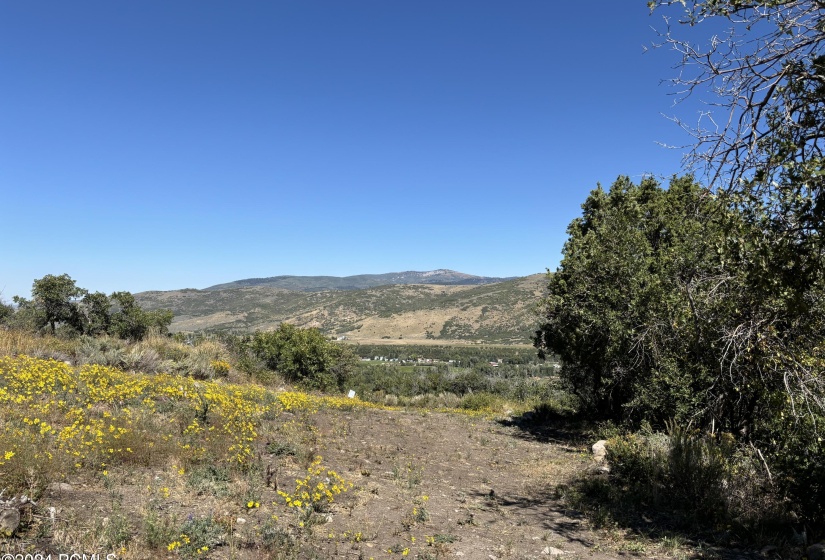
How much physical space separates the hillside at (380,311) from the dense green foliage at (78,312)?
7493 cm

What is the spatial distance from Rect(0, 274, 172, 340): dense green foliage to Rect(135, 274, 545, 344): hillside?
7493cm

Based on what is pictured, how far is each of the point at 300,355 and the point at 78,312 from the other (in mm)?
11521

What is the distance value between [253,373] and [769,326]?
718 inches

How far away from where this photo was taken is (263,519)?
562cm

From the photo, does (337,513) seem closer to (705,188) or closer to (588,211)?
(705,188)

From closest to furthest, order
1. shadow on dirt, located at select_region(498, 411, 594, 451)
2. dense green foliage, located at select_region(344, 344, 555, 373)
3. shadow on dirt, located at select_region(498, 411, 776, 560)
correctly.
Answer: shadow on dirt, located at select_region(498, 411, 776, 560), shadow on dirt, located at select_region(498, 411, 594, 451), dense green foliage, located at select_region(344, 344, 555, 373)

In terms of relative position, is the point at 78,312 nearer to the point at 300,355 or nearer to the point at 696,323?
the point at 300,355

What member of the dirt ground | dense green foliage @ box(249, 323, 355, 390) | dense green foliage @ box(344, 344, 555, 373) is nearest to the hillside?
dense green foliage @ box(344, 344, 555, 373)

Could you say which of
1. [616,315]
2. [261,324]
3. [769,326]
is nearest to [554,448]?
[616,315]

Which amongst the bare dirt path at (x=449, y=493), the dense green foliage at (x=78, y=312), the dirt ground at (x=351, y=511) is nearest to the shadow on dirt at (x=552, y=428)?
the bare dirt path at (x=449, y=493)

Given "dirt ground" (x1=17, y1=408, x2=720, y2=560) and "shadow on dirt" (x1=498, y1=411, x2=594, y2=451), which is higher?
"dirt ground" (x1=17, y1=408, x2=720, y2=560)

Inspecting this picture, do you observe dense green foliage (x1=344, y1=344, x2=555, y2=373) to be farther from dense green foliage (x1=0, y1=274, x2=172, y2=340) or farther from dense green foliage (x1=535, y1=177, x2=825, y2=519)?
dense green foliage (x1=535, y1=177, x2=825, y2=519)

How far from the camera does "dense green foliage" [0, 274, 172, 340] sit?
21781 millimetres

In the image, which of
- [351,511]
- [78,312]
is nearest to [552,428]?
[351,511]
